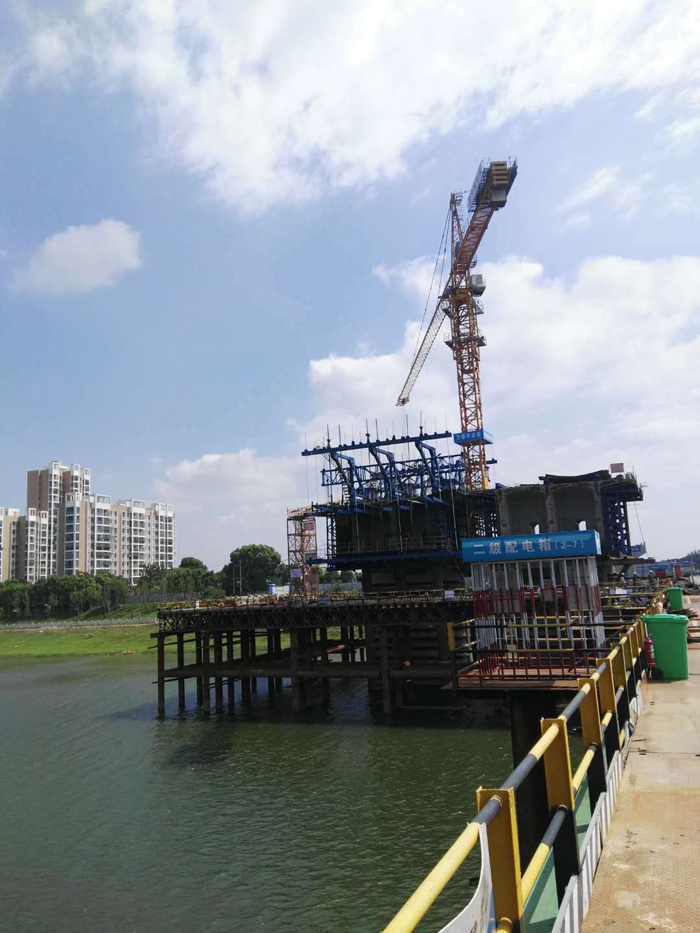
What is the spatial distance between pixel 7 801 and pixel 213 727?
12.7 meters

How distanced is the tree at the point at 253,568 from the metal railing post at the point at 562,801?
152 meters

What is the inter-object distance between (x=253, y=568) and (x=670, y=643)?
5763 inches

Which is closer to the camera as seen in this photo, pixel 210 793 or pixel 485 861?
pixel 485 861

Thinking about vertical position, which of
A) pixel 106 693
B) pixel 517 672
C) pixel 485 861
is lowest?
pixel 106 693

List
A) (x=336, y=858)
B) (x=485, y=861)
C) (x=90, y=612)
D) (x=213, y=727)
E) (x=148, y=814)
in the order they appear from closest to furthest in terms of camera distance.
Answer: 1. (x=485, y=861)
2. (x=336, y=858)
3. (x=148, y=814)
4. (x=213, y=727)
5. (x=90, y=612)

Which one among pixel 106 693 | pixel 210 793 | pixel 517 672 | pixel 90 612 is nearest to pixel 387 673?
pixel 210 793

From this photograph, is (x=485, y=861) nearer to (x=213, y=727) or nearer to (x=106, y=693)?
(x=213, y=727)

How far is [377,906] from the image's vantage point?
1491cm

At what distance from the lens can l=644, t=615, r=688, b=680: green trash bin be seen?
572 inches

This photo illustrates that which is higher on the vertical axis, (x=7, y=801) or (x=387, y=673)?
(x=387, y=673)

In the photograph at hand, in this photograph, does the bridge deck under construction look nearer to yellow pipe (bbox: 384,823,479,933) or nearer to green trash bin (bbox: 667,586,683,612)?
green trash bin (bbox: 667,586,683,612)

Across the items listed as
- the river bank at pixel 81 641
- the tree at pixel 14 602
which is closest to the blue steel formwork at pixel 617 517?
the river bank at pixel 81 641

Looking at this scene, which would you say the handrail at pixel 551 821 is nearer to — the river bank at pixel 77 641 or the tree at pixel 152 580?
the river bank at pixel 77 641

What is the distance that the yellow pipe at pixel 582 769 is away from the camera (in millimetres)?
5676
